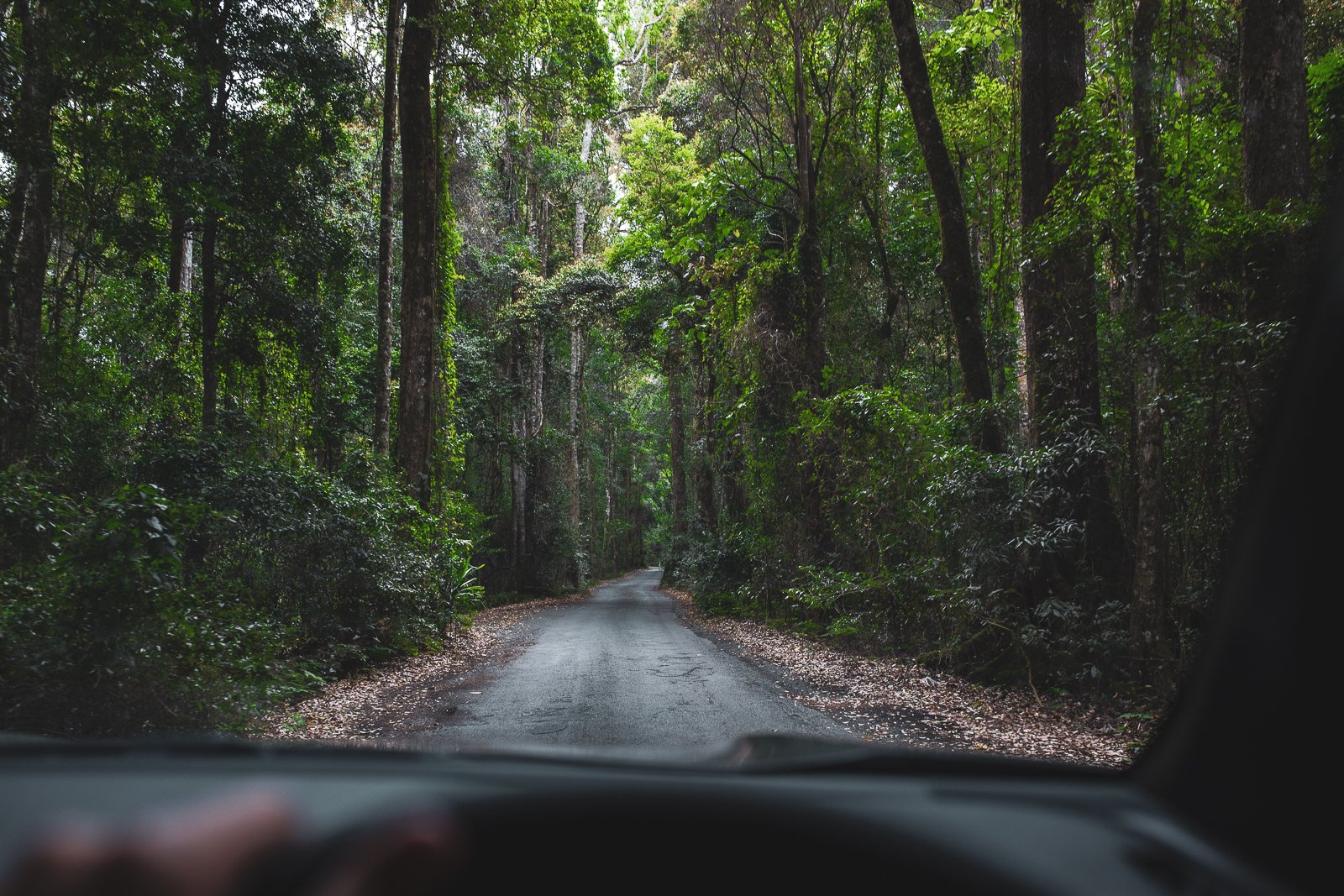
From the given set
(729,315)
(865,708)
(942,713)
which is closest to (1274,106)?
(942,713)

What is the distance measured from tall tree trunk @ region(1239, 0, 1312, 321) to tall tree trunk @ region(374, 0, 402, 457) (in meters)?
11.4

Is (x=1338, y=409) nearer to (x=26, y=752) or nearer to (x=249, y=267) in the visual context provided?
(x=26, y=752)

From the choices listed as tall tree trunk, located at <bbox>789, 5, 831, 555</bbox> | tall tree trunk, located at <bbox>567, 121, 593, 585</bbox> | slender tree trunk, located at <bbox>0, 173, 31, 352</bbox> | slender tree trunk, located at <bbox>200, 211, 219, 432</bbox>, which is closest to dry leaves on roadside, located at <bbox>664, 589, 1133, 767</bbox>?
tall tree trunk, located at <bbox>789, 5, 831, 555</bbox>

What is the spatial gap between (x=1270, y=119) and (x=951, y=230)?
4.18 metres

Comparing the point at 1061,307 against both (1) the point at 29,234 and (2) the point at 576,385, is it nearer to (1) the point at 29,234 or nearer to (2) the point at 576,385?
(1) the point at 29,234

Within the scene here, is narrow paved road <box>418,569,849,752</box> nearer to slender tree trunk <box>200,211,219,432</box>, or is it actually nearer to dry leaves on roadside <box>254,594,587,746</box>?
dry leaves on roadside <box>254,594,587,746</box>

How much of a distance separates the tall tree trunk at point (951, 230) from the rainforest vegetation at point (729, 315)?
0.19 feet

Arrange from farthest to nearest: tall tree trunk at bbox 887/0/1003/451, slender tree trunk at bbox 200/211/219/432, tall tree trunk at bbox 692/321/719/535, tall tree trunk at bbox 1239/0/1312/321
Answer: tall tree trunk at bbox 692/321/719/535, slender tree trunk at bbox 200/211/219/432, tall tree trunk at bbox 887/0/1003/451, tall tree trunk at bbox 1239/0/1312/321

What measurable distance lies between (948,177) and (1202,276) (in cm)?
466

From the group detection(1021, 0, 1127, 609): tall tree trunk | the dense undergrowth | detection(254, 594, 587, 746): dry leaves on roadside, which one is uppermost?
detection(1021, 0, 1127, 609): tall tree trunk

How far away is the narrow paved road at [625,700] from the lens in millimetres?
5824

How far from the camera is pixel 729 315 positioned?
16641mm

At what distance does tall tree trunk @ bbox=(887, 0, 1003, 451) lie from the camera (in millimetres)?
9844

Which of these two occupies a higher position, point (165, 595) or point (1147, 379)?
point (1147, 379)
